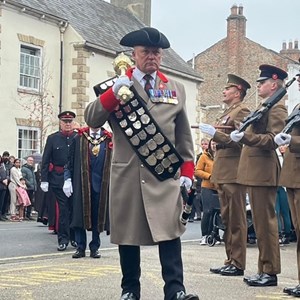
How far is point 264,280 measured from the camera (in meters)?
7.13

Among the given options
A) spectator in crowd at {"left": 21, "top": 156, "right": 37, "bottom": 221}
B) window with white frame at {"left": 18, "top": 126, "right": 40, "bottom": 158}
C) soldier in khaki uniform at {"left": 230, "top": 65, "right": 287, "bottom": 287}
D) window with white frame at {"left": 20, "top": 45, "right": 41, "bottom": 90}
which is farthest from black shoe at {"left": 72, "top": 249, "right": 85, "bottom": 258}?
window with white frame at {"left": 20, "top": 45, "right": 41, "bottom": 90}

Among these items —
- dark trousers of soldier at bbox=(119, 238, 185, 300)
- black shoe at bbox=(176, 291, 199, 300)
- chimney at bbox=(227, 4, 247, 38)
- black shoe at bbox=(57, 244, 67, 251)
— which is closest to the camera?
black shoe at bbox=(176, 291, 199, 300)

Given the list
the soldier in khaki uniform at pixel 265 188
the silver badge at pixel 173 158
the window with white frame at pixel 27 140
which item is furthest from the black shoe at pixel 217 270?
the window with white frame at pixel 27 140

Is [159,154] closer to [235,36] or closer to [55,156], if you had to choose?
[55,156]

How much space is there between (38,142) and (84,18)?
6425mm

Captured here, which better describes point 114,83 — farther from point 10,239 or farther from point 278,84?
point 10,239

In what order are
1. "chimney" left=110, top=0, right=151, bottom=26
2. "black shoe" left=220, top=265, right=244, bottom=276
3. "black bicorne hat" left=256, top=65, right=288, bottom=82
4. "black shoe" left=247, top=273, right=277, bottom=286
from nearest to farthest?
"black shoe" left=247, top=273, right=277, bottom=286
"black bicorne hat" left=256, top=65, right=288, bottom=82
"black shoe" left=220, top=265, right=244, bottom=276
"chimney" left=110, top=0, right=151, bottom=26

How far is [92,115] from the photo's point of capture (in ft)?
17.9

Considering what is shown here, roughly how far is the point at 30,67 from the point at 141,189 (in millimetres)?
21919

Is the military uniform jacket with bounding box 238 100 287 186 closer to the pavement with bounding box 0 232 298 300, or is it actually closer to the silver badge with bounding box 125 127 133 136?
the pavement with bounding box 0 232 298 300

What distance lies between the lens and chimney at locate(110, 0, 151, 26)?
37031 millimetres

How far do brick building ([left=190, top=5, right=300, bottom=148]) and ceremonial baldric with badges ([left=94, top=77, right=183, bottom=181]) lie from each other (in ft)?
134

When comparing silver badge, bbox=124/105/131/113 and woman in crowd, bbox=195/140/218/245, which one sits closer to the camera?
silver badge, bbox=124/105/131/113

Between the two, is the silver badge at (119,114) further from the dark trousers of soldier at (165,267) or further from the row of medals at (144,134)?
the dark trousers of soldier at (165,267)
